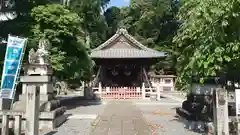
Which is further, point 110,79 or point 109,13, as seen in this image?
point 109,13

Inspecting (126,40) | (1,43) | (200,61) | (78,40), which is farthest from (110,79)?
(200,61)

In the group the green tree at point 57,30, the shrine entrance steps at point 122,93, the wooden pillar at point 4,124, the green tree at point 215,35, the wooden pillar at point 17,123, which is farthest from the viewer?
the shrine entrance steps at point 122,93

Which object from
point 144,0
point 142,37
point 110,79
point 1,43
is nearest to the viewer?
point 1,43

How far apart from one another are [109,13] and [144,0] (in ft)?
26.8

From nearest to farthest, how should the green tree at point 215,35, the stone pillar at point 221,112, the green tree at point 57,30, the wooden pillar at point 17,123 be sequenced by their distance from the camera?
the green tree at point 215,35 < the stone pillar at point 221,112 < the wooden pillar at point 17,123 < the green tree at point 57,30

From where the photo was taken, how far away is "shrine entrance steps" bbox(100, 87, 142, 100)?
2830 centimetres

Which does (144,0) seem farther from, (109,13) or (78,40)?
(78,40)

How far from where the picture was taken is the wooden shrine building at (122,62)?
2977 cm

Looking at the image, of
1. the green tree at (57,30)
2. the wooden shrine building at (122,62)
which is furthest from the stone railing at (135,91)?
the green tree at (57,30)

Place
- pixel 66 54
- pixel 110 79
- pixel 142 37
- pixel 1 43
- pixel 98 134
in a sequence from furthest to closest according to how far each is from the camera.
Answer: pixel 142 37 → pixel 110 79 → pixel 66 54 → pixel 1 43 → pixel 98 134

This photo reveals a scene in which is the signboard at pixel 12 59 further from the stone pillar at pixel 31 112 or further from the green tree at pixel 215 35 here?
the green tree at pixel 215 35

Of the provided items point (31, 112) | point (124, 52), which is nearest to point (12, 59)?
point (31, 112)

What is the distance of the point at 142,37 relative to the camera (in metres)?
53.8

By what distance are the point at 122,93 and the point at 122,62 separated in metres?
4.68
